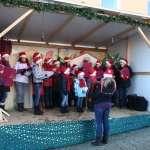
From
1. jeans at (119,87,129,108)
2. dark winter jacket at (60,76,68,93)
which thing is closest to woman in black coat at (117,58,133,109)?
jeans at (119,87,129,108)

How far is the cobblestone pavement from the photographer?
13.5 ft

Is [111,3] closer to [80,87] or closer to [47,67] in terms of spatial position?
[47,67]

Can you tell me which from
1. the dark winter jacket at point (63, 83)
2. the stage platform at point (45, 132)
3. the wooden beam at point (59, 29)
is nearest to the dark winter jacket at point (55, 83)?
the dark winter jacket at point (63, 83)

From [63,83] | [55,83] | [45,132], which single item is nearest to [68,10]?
[63,83]

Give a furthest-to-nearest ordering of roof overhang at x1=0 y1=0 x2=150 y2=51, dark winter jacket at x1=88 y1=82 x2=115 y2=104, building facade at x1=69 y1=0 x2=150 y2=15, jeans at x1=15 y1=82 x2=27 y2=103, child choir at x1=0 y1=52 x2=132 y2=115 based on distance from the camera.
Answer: building facade at x1=69 y1=0 x2=150 y2=15 → jeans at x1=15 y1=82 x2=27 y2=103 → child choir at x1=0 y1=52 x2=132 y2=115 → roof overhang at x1=0 y1=0 x2=150 y2=51 → dark winter jacket at x1=88 y1=82 x2=115 y2=104

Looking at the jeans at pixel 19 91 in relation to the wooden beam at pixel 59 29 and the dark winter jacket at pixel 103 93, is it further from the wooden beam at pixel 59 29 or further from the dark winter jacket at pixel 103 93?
the dark winter jacket at pixel 103 93

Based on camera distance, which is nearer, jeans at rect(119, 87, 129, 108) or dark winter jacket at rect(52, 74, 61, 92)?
dark winter jacket at rect(52, 74, 61, 92)

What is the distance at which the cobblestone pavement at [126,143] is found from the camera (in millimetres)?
4109

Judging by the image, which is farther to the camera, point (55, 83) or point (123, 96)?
point (123, 96)

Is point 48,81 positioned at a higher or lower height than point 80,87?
higher

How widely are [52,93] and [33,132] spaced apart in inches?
Answer: 99.8

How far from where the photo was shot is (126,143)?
14.4ft

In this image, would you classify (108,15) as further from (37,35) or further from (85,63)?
(37,35)

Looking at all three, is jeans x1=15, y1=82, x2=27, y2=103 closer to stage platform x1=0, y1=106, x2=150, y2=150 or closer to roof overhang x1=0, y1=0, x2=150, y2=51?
stage platform x1=0, y1=106, x2=150, y2=150
